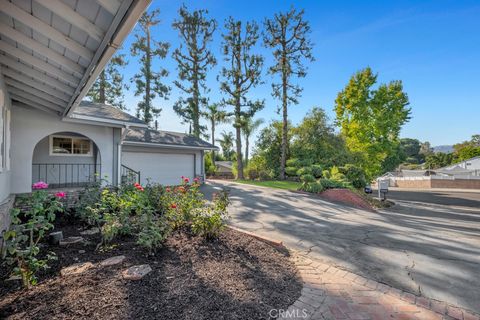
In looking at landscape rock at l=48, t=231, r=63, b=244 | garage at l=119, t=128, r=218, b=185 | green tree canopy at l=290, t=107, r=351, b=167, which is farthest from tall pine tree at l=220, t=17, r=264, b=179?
landscape rock at l=48, t=231, r=63, b=244

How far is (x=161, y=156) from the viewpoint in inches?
506

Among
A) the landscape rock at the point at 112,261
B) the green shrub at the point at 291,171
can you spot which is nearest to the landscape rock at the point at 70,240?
the landscape rock at the point at 112,261

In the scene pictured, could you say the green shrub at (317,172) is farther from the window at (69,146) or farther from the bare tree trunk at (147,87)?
the bare tree trunk at (147,87)

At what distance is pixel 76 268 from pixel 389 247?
5.28 m

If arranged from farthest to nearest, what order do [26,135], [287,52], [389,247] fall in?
[287,52] < [26,135] < [389,247]

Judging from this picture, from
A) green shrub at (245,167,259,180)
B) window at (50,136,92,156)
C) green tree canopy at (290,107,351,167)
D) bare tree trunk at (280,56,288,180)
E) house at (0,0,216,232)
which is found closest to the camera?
house at (0,0,216,232)

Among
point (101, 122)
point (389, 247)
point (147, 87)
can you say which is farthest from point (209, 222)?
point (147, 87)

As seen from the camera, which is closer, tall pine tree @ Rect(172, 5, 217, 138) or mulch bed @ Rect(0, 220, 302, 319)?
mulch bed @ Rect(0, 220, 302, 319)

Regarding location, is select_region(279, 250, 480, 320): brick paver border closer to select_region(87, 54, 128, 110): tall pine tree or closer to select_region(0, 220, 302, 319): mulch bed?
select_region(0, 220, 302, 319): mulch bed

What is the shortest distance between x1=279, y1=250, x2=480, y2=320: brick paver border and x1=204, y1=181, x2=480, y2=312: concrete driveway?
25cm

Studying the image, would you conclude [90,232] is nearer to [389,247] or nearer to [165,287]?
[165,287]

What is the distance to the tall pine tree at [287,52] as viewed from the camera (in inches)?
677

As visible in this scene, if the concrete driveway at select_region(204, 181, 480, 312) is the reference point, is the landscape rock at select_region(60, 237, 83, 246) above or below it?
above

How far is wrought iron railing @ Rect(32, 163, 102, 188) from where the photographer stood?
7598 mm
